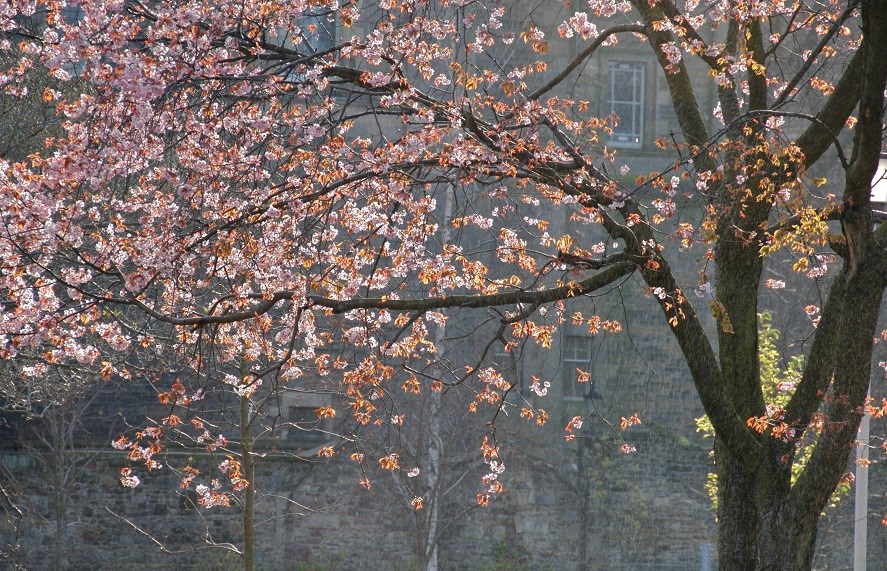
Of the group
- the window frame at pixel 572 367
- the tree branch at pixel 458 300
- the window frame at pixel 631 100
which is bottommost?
the tree branch at pixel 458 300

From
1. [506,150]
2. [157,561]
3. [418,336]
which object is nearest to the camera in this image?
[506,150]

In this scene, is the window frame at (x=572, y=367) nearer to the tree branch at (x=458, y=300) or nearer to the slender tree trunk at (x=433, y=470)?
the slender tree trunk at (x=433, y=470)

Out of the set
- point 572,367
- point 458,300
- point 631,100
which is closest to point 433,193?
point 458,300

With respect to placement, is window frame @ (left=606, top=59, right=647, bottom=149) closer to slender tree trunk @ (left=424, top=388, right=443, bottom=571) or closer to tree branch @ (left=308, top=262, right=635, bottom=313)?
slender tree trunk @ (left=424, top=388, right=443, bottom=571)

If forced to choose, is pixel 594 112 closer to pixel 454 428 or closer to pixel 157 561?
pixel 454 428

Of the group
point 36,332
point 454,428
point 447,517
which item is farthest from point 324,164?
point 447,517

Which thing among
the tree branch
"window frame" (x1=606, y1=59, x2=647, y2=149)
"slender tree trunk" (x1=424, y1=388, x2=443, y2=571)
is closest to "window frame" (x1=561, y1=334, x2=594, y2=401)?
"slender tree trunk" (x1=424, y1=388, x2=443, y2=571)

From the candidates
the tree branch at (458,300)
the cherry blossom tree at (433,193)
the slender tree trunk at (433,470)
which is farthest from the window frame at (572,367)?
the tree branch at (458,300)

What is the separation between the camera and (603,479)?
22.0m

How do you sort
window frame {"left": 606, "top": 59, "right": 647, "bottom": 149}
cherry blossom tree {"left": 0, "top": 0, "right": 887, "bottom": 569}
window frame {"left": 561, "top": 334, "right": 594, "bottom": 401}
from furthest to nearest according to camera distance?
window frame {"left": 606, "top": 59, "right": 647, "bottom": 149} < window frame {"left": 561, "top": 334, "right": 594, "bottom": 401} < cherry blossom tree {"left": 0, "top": 0, "right": 887, "bottom": 569}

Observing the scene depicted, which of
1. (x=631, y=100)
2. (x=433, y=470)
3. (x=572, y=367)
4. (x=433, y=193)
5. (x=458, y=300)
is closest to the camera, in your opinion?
(x=458, y=300)

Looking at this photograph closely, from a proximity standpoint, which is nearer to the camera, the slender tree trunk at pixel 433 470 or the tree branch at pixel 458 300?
the tree branch at pixel 458 300

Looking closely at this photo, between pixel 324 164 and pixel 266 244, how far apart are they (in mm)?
793

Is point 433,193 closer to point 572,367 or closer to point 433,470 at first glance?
point 433,470
